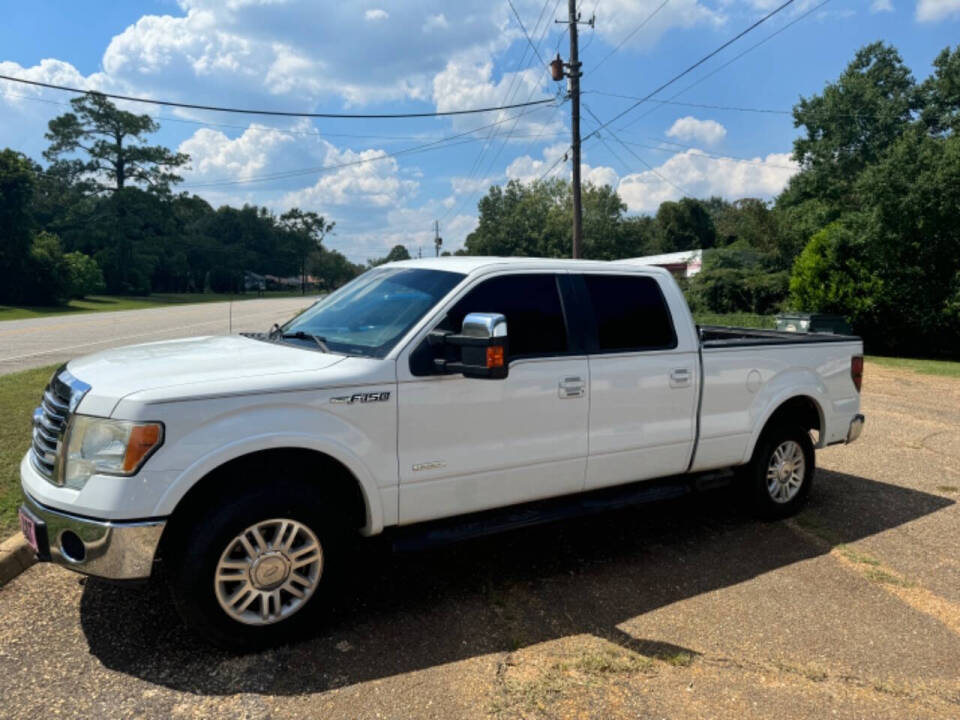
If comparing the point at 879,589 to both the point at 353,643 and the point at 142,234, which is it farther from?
the point at 142,234

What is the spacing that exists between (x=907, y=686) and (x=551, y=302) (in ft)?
8.57

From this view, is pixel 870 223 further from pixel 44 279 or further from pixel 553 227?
pixel 553 227

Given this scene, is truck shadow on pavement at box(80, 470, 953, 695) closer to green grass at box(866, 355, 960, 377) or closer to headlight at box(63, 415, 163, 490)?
headlight at box(63, 415, 163, 490)

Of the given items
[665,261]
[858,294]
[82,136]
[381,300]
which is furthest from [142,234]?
[381,300]

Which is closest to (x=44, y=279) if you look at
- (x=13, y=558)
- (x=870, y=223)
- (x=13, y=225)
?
(x=13, y=225)

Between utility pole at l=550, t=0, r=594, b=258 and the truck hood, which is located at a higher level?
utility pole at l=550, t=0, r=594, b=258

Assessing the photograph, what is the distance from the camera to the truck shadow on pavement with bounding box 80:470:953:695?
10.9 feet

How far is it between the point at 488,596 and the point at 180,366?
82.0 inches

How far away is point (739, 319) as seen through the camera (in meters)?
23.6

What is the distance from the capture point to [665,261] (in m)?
47.9

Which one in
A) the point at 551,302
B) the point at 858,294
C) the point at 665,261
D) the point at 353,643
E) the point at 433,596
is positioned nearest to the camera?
the point at 353,643

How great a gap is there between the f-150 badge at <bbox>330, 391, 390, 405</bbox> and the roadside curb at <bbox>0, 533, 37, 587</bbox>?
7.32 ft

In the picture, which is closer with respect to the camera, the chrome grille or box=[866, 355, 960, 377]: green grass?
the chrome grille

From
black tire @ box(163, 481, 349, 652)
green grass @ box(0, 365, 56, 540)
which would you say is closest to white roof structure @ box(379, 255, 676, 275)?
black tire @ box(163, 481, 349, 652)
